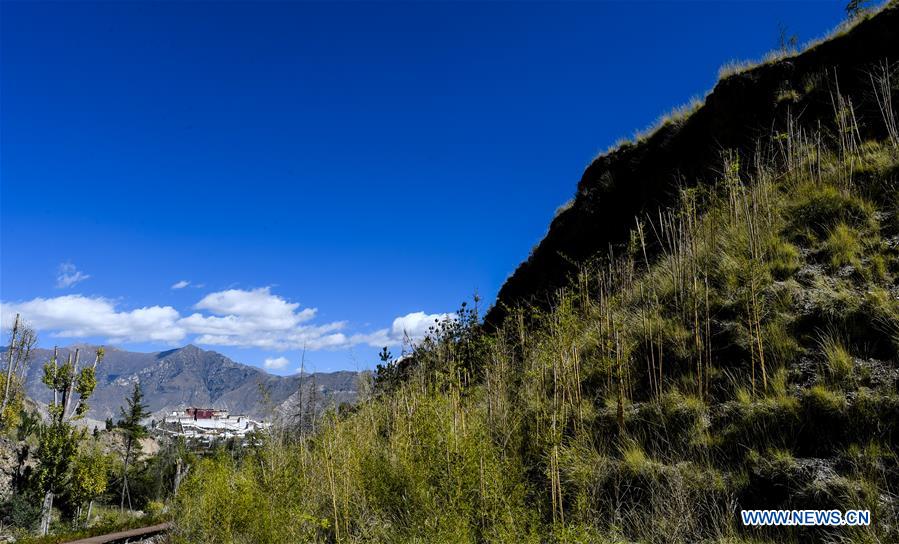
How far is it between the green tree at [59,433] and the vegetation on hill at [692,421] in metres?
18.3

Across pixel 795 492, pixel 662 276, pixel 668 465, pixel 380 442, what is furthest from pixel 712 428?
pixel 380 442

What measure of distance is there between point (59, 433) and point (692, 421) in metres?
27.4

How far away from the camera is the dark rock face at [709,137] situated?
9.98 meters

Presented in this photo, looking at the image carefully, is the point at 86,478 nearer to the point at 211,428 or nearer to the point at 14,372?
the point at 14,372

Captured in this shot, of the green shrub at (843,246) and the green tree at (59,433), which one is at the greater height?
the green shrub at (843,246)

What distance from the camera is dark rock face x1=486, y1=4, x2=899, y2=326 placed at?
32.7ft

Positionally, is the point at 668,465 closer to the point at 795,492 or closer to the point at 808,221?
the point at 795,492

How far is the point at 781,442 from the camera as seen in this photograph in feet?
15.1

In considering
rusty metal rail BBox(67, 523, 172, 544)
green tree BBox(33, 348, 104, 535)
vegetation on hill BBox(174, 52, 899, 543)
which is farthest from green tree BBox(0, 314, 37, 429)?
vegetation on hill BBox(174, 52, 899, 543)

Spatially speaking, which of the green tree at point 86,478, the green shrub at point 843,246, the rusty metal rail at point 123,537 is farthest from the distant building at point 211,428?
the green shrub at point 843,246

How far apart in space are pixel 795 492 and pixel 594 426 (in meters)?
2.54

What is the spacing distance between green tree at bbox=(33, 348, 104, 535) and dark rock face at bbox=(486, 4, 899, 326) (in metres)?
22.1

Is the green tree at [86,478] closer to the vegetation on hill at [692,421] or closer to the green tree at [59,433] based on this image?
the green tree at [59,433]

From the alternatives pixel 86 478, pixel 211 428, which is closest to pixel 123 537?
pixel 86 478
